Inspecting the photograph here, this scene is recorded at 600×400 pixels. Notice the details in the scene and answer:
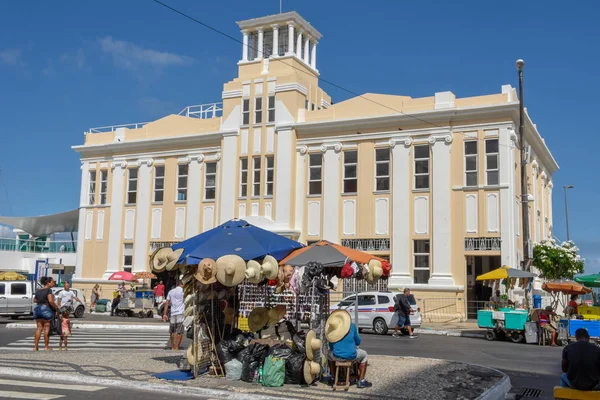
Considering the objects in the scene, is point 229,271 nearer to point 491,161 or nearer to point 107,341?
point 107,341

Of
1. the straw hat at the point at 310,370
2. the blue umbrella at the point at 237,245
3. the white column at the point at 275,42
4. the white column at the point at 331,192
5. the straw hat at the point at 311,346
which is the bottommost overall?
the straw hat at the point at 310,370

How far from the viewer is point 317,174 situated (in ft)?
119

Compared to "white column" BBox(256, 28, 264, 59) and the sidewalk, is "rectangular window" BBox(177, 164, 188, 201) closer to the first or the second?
"white column" BBox(256, 28, 264, 59)

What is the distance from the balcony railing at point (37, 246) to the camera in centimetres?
5544

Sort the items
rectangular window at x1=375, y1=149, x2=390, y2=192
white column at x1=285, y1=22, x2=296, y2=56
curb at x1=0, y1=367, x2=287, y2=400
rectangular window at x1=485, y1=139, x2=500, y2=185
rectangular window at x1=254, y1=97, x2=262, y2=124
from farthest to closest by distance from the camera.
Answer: white column at x1=285, y1=22, x2=296, y2=56
rectangular window at x1=254, y1=97, x2=262, y2=124
rectangular window at x1=375, y1=149, x2=390, y2=192
rectangular window at x1=485, y1=139, x2=500, y2=185
curb at x1=0, y1=367, x2=287, y2=400

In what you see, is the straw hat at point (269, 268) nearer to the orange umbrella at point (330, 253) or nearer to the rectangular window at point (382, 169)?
the orange umbrella at point (330, 253)

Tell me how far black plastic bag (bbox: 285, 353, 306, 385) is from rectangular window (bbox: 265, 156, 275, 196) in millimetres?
25432

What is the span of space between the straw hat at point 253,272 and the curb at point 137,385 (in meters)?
2.11

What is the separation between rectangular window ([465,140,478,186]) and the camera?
32.2 meters

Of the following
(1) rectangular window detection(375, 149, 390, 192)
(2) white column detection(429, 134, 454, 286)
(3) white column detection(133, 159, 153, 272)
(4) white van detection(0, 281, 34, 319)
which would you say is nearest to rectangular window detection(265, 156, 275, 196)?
(1) rectangular window detection(375, 149, 390, 192)

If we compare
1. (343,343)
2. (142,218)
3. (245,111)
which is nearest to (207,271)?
(343,343)

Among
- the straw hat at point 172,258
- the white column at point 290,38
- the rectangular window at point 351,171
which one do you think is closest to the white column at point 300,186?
the rectangular window at point 351,171

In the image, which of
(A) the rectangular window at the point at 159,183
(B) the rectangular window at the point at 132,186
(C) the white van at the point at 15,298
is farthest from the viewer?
(B) the rectangular window at the point at 132,186

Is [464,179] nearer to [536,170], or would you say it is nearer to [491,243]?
[491,243]
